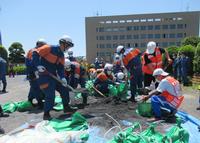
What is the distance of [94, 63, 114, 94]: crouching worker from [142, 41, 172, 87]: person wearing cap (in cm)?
123

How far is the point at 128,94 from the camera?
10.9 meters

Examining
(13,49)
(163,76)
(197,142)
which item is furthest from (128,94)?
(13,49)

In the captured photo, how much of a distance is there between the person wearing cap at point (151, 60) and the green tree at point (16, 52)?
49958mm

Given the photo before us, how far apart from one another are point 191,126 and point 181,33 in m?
70.0

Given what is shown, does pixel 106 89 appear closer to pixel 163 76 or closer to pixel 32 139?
pixel 163 76

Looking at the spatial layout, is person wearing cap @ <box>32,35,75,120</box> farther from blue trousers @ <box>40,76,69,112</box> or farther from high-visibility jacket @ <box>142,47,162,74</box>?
high-visibility jacket @ <box>142,47,162,74</box>

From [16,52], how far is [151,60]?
1999 inches

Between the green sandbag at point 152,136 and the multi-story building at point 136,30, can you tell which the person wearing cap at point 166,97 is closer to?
the green sandbag at point 152,136

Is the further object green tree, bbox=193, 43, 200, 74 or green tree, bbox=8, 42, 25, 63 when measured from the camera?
green tree, bbox=8, 42, 25, 63

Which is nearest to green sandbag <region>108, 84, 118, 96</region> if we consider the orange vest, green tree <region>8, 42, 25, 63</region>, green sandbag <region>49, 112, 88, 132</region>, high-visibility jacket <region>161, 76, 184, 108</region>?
the orange vest

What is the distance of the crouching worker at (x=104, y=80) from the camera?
1099 centimetres

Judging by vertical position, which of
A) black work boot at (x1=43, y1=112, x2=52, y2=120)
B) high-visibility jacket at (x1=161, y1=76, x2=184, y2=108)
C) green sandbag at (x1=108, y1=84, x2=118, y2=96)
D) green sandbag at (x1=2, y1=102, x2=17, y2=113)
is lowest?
green sandbag at (x1=2, y1=102, x2=17, y2=113)

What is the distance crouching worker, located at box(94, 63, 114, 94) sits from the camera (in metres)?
11.0

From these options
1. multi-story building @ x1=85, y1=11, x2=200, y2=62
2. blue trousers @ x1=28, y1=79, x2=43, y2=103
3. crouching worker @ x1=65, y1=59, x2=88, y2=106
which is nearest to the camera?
blue trousers @ x1=28, y1=79, x2=43, y2=103
